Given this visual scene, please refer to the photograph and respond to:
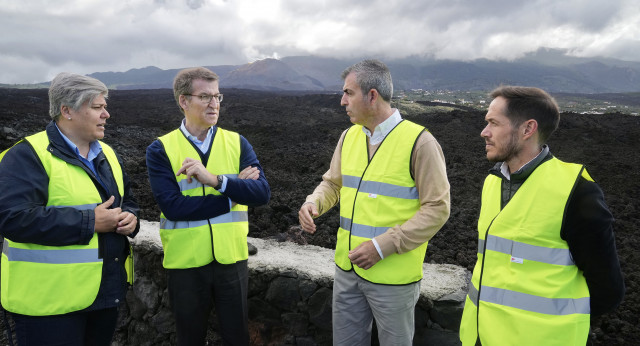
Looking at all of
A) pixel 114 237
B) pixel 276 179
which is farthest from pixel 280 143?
pixel 114 237

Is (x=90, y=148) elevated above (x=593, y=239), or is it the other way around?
(x=90, y=148)

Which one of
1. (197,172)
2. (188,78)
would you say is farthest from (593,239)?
(188,78)

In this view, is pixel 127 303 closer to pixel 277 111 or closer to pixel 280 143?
pixel 280 143

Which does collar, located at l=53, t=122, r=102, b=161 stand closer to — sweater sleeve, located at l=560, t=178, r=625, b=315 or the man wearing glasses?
the man wearing glasses

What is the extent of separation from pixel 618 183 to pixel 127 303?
10040mm

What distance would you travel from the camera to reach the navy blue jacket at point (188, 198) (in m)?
2.70

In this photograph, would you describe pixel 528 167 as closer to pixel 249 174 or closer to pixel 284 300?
pixel 249 174

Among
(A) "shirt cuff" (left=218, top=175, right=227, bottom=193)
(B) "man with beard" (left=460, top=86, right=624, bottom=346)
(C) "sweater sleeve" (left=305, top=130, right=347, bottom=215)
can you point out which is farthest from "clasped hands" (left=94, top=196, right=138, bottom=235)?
(B) "man with beard" (left=460, top=86, right=624, bottom=346)

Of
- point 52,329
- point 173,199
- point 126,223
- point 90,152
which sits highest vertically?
point 90,152

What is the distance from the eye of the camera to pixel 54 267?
2.26 meters

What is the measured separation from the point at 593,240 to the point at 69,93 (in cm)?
283

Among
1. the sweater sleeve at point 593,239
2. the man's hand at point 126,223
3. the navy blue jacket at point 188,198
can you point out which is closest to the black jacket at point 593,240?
the sweater sleeve at point 593,239

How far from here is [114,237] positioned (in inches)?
100

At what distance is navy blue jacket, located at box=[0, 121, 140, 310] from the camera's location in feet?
7.02
